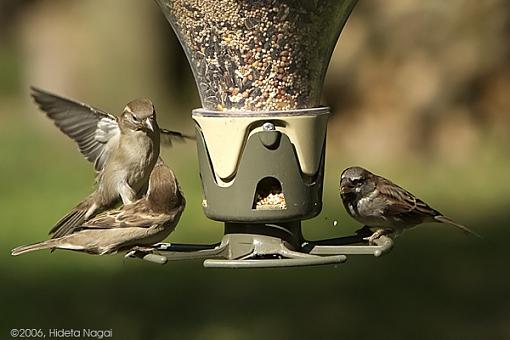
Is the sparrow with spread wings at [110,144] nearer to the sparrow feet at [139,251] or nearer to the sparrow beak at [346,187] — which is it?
the sparrow feet at [139,251]

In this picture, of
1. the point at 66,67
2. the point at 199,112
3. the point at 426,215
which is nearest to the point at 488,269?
the point at 426,215

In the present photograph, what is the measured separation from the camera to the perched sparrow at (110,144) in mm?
5168

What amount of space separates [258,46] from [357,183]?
845 millimetres

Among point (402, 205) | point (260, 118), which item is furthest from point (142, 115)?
point (402, 205)

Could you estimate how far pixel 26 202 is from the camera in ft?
40.4

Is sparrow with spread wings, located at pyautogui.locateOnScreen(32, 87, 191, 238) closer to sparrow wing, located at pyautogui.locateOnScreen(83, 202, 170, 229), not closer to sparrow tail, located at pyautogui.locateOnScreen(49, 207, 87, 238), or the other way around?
sparrow tail, located at pyautogui.locateOnScreen(49, 207, 87, 238)

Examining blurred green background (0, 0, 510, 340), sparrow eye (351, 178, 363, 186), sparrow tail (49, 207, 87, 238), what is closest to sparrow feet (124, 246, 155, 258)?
sparrow tail (49, 207, 87, 238)

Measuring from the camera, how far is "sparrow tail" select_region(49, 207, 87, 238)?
5477 millimetres

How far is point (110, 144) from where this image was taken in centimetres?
556

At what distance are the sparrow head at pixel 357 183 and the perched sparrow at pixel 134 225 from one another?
75 cm

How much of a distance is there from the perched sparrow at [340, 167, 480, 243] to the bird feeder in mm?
280

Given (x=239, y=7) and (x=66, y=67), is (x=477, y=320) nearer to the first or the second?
(x=239, y=7)

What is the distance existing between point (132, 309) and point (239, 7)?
4.15 m

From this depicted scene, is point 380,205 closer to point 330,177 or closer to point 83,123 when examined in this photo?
point 83,123
